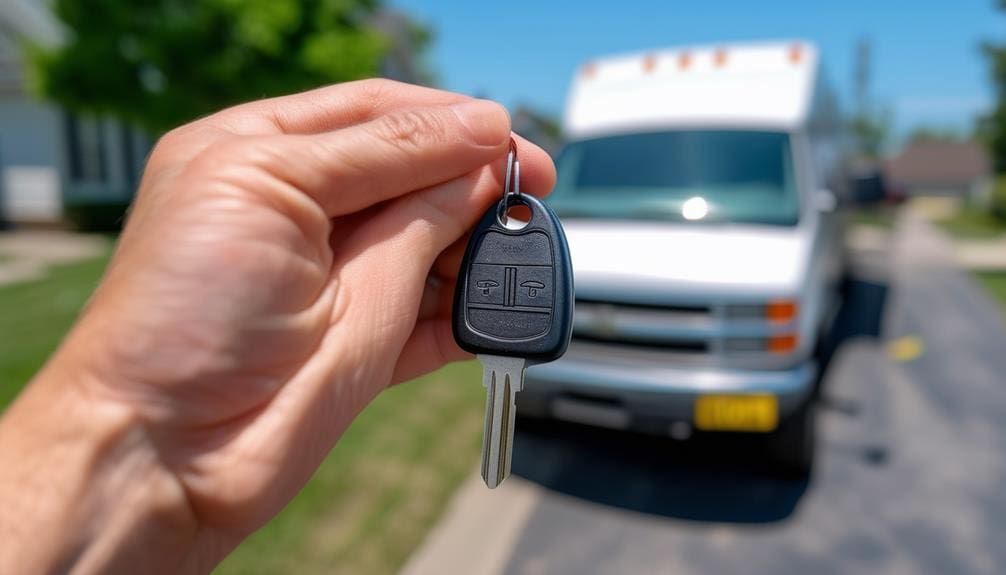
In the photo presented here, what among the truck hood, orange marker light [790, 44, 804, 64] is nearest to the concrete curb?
the truck hood

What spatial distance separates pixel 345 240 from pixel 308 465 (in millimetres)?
388

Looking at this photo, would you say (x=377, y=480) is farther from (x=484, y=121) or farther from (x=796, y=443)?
(x=484, y=121)

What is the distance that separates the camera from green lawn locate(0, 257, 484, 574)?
321cm

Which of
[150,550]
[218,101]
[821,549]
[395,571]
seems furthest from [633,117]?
[218,101]

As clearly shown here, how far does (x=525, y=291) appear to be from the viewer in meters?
1.17

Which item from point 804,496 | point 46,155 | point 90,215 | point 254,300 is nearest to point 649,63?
point 804,496

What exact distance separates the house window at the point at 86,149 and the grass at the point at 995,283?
63.2 feet

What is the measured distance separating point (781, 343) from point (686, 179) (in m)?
1.41

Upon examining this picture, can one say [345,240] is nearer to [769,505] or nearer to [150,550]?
[150,550]

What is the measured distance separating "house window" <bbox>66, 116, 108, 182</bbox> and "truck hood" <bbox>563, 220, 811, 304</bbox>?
57.4 ft

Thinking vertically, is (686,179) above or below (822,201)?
above

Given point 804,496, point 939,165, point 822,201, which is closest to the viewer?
point 804,496

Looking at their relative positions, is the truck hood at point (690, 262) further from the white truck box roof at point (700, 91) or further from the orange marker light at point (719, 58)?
the orange marker light at point (719, 58)

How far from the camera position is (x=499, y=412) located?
46.8 inches
